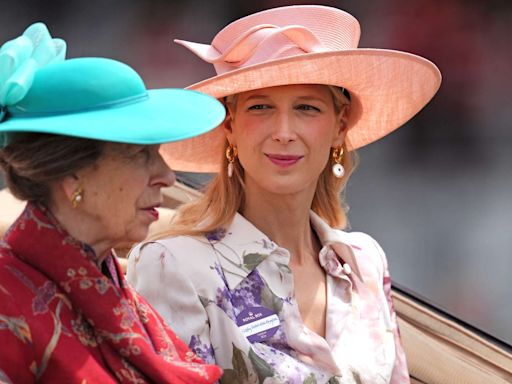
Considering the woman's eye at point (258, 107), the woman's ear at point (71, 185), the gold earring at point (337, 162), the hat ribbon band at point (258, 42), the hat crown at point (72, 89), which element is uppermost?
the hat crown at point (72, 89)

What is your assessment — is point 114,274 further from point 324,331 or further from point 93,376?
point 324,331

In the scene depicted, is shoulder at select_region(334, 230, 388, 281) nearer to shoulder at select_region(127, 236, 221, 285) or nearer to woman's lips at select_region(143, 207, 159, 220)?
shoulder at select_region(127, 236, 221, 285)

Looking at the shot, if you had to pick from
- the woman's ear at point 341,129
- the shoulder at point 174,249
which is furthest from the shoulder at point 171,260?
the woman's ear at point 341,129

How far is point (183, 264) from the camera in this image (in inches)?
74.5

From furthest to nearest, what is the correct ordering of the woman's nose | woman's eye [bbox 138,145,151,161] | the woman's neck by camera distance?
the woman's neck, the woman's nose, woman's eye [bbox 138,145,151,161]

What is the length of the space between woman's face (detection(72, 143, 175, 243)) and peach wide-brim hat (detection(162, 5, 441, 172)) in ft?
1.80

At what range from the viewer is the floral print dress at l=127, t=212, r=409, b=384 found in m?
1.86

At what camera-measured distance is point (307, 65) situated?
1.96 metres

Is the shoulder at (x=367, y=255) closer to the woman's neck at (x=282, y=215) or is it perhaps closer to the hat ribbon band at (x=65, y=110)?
the woman's neck at (x=282, y=215)

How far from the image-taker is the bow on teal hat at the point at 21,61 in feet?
4.38

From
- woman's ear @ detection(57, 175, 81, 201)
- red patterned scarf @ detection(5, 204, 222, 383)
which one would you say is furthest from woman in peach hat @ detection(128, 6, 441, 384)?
woman's ear @ detection(57, 175, 81, 201)

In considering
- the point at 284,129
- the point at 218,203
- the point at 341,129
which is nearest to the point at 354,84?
the point at 341,129

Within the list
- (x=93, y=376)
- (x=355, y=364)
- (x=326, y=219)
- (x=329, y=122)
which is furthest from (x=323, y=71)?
(x=93, y=376)

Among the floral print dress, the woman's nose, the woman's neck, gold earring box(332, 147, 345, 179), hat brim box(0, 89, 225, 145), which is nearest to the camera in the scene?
A: hat brim box(0, 89, 225, 145)
